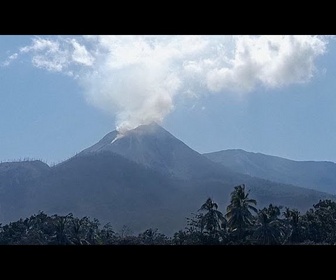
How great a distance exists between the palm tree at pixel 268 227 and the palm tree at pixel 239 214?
471 mm

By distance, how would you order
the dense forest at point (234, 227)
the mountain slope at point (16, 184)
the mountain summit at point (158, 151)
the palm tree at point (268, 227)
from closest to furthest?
1. the dense forest at point (234, 227)
2. the palm tree at point (268, 227)
3. the mountain slope at point (16, 184)
4. the mountain summit at point (158, 151)

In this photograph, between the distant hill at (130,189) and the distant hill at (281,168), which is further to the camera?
the distant hill at (281,168)

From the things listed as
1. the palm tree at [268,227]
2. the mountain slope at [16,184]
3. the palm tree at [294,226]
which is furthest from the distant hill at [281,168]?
the palm tree at [294,226]

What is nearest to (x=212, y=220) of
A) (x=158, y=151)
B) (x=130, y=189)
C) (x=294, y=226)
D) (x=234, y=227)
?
(x=234, y=227)

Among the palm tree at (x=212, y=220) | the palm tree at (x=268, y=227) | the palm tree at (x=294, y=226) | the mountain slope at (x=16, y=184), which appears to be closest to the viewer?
the palm tree at (x=294, y=226)

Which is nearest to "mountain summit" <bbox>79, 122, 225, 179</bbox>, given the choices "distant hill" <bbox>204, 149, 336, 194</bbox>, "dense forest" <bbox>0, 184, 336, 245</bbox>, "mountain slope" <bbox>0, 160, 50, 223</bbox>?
"distant hill" <bbox>204, 149, 336, 194</bbox>

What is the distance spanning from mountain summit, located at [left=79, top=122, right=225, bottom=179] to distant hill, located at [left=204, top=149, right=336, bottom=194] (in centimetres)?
606

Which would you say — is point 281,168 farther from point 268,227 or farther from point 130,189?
point 268,227

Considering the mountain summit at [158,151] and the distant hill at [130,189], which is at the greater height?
the mountain summit at [158,151]

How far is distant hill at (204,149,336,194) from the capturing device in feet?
345

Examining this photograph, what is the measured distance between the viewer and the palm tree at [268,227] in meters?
28.0

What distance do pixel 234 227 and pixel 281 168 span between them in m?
88.4

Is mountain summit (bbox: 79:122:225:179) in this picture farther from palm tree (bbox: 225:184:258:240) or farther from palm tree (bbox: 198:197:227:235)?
palm tree (bbox: 225:184:258:240)

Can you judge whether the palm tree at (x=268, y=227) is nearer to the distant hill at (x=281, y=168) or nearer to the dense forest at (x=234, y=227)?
the dense forest at (x=234, y=227)
